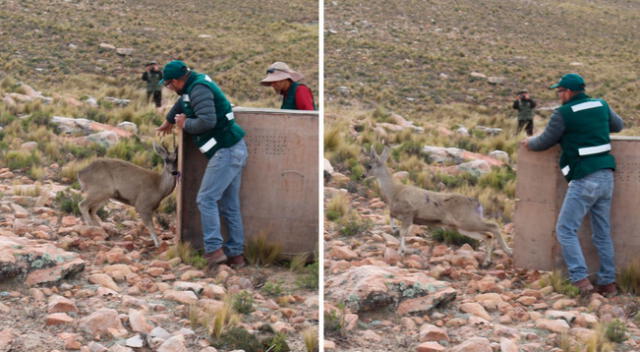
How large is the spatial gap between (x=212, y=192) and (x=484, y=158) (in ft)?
24.7

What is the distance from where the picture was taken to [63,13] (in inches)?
1195

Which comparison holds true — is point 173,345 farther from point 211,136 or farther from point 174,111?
point 174,111

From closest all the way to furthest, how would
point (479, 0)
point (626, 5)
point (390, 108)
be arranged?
point (390, 108), point (479, 0), point (626, 5)

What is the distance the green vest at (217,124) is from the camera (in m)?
6.54

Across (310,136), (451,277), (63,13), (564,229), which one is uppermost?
(63,13)

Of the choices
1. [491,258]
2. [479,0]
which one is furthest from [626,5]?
[491,258]

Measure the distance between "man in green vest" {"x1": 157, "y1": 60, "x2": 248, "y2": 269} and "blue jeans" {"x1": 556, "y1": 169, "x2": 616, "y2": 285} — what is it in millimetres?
2798

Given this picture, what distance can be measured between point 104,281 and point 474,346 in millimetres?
2928

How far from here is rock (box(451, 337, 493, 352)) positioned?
16.8 ft

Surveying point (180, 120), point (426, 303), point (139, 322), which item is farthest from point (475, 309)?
point (180, 120)

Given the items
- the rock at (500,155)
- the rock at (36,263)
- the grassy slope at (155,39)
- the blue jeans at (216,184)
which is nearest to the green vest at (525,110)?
the rock at (500,155)

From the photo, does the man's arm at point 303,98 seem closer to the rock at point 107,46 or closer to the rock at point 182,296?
the rock at point 182,296

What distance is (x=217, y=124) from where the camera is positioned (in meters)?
6.59

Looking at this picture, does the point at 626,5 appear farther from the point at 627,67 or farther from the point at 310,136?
the point at 310,136
